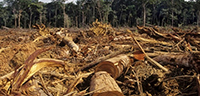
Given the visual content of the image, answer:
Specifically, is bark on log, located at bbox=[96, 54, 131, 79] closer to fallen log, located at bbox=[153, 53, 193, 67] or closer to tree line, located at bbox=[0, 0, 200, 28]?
fallen log, located at bbox=[153, 53, 193, 67]

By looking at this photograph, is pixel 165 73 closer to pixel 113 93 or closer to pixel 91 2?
pixel 113 93

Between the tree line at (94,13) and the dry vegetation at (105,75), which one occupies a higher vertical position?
the tree line at (94,13)

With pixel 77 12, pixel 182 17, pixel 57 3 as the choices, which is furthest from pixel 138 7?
pixel 57 3

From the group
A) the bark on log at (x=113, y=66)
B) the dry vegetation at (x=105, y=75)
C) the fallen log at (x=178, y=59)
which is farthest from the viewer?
the fallen log at (x=178, y=59)

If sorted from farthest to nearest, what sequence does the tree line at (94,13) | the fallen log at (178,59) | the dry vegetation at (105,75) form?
the tree line at (94,13) → the fallen log at (178,59) → the dry vegetation at (105,75)

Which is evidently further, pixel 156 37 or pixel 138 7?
pixel 138 7

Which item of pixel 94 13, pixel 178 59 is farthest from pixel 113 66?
pixel 94 13

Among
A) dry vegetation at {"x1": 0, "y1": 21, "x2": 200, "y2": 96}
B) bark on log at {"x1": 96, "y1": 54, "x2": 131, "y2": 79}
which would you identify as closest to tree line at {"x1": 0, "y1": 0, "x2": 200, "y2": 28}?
dry vegetation at {"x1": 0, "y1": 21, "x2": 200, "y2": 96}

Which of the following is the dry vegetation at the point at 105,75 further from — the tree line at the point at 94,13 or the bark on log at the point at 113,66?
the tree line at the point at 94,13

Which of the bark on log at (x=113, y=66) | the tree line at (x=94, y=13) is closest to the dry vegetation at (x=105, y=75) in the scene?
the bark on log at (x=113, y=66)

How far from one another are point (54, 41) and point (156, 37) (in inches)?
154

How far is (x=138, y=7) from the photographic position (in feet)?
164

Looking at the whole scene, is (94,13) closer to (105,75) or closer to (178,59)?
(178,59)

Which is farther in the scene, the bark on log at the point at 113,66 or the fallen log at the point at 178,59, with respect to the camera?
the fallen log at the point at 178,59
